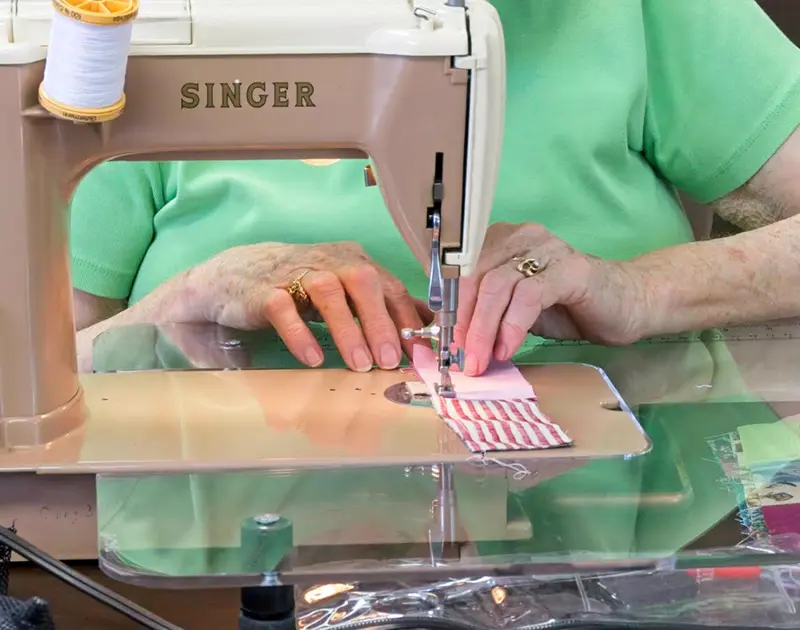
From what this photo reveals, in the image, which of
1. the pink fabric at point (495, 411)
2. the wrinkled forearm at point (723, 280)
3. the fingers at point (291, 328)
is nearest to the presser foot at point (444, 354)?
the pink fabric at point (495, 411)

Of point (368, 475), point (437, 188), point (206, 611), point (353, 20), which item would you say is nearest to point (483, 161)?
point (437, 188)

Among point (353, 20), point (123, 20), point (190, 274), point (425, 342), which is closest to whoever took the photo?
point (123, 20)

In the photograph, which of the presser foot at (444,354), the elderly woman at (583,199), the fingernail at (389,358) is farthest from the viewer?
the elderly woman at (583,199)

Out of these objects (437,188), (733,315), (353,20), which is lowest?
(733,315)

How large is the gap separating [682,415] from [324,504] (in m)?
0.37

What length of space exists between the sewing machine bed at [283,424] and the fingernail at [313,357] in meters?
0.01

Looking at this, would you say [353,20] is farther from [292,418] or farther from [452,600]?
[452,600]

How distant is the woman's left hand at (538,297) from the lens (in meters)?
1.08

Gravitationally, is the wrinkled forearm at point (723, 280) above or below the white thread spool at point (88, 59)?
below

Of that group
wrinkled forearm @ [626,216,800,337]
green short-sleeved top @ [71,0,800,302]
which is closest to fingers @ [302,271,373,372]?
green short-sleeved top @ [71,0,800,302]

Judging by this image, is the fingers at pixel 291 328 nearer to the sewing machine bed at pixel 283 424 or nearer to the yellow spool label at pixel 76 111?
the sewing machine bed at pixel 283 424

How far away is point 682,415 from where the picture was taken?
104 centimetres

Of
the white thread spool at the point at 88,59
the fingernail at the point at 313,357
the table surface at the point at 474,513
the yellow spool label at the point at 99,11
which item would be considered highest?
the yellow spool label at the point at 99,11

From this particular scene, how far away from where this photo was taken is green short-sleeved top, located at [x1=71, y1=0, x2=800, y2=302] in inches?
53.6
